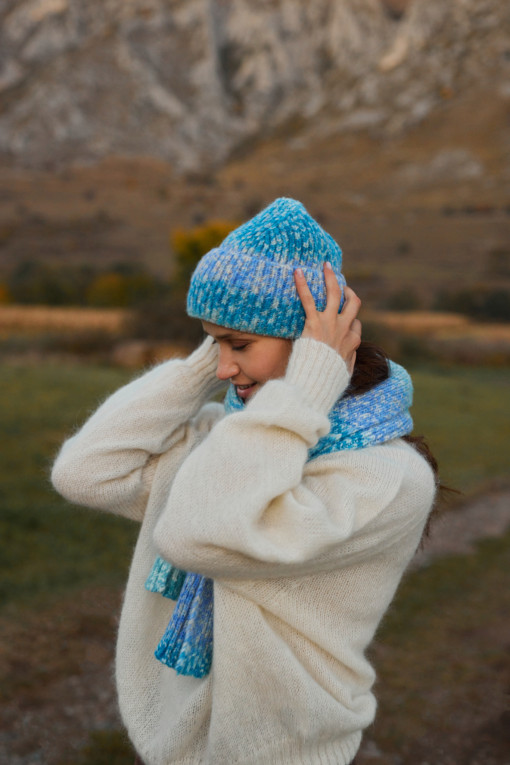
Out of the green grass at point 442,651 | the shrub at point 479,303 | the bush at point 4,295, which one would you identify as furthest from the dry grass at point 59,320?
the green grass at point 442,651

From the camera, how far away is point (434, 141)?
84.2 meters

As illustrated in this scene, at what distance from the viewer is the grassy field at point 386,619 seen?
489 centimetres

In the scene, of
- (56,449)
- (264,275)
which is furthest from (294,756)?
(56,449)

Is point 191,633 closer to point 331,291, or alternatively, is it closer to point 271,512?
point 271,512

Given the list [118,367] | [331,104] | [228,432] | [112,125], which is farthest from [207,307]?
[331,104]

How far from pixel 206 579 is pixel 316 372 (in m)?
0.66

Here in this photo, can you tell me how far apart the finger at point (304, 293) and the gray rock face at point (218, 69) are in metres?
90.7

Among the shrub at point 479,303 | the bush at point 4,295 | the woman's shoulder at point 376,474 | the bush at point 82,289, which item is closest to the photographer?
the woman's shoulder at point 376,474

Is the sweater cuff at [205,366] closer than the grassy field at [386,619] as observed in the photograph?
Yes

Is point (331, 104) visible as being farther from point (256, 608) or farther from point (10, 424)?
point (256, 608)

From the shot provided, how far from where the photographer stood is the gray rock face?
90.8 meters

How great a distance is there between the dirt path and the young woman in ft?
8.70

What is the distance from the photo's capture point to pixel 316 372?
5.94ft

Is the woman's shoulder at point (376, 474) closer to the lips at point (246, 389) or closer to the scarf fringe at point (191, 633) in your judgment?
the lips at point (246, 389)
